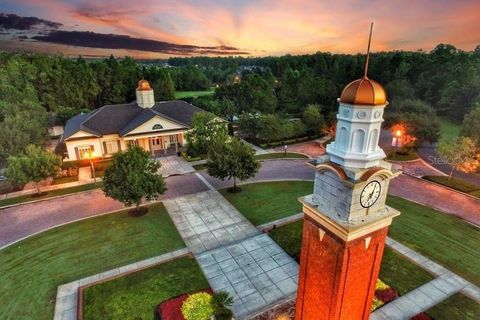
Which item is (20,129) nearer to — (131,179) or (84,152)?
(84,152)

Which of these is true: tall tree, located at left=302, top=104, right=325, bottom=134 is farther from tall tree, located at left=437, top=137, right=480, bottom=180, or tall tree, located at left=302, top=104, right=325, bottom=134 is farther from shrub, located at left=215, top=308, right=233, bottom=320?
shrub, located at left=215, top=308, right=233, bottom=320

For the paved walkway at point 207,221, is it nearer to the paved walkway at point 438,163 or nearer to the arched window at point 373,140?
the arched window at point 373,140

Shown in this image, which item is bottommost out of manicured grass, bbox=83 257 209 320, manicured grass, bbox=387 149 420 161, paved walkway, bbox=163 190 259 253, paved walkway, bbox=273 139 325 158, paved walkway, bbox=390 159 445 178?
paved walkway, bbox=163 190 259 253

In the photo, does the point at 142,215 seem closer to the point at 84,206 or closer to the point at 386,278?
the point at 84,206

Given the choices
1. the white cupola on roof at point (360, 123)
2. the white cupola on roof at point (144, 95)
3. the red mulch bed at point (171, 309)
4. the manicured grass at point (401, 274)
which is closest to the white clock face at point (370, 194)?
the white cupola on roof at point (360, 123)

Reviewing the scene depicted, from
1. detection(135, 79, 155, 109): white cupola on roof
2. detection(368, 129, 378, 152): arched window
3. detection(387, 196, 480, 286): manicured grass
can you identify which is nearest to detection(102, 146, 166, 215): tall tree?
detection(368, 129, 378, 152): arched window
